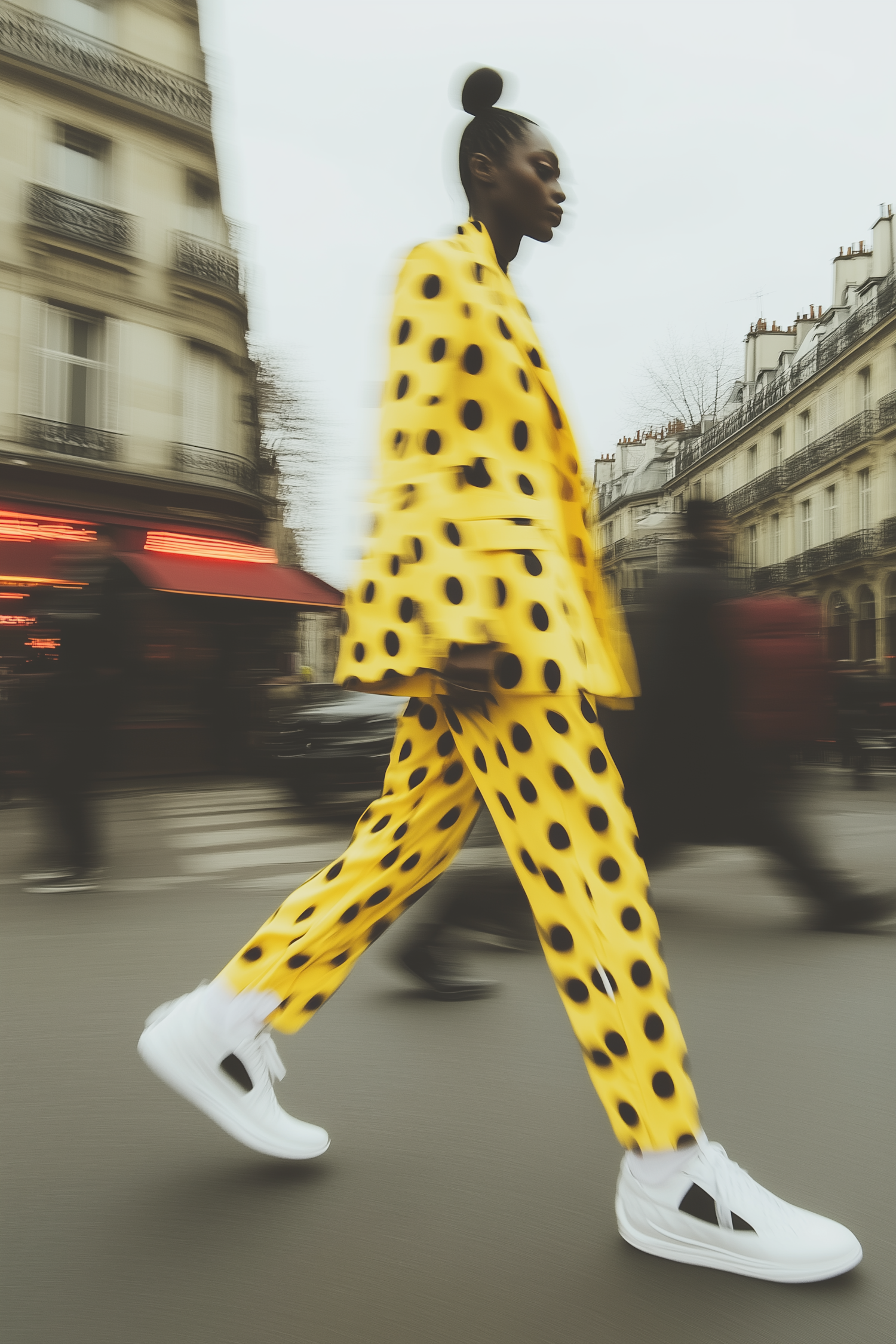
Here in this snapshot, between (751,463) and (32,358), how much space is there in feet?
107

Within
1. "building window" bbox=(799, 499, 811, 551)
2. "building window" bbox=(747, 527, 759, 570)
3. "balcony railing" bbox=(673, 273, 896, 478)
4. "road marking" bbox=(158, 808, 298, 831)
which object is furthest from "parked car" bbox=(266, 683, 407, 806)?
"building window" bbox=(747, 527, 759, 570)

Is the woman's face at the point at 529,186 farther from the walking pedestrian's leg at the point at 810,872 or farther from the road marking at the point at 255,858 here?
the road marking at the point at 255,858

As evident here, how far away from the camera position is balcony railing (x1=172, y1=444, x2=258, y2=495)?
17.0 meters

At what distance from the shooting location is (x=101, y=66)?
16.7 metres

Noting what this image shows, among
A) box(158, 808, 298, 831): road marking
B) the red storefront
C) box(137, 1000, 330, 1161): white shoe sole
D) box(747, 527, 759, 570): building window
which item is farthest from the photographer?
box(747, 527, 759, 570): building window

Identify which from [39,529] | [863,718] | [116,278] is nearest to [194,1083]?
[863,718]

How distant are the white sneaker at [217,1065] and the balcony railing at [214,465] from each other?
15885 millimetres

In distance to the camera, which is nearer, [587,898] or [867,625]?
[587,898]

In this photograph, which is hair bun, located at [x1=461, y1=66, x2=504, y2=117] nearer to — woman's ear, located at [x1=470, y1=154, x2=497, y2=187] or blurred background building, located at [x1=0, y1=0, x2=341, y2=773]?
woman's ear, located at [x1=470, y1=154, x2=497, y2=187]

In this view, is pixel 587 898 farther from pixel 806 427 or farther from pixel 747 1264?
pixel 806 427

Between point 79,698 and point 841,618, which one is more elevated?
point 841,618

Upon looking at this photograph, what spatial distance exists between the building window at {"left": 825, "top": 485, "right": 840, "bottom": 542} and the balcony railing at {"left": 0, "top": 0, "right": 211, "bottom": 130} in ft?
81.4

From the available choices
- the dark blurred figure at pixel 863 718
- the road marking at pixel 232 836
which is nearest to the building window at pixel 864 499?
the dark blurred figure at pixel 863 718

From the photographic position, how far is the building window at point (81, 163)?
16297 millimetres
